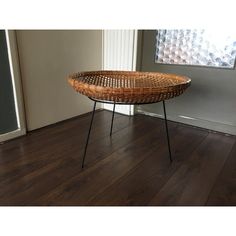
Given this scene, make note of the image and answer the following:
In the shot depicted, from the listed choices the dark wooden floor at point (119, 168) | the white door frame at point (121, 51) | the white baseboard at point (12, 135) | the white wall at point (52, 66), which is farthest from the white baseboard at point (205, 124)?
the white baseboard at point (12, 135)

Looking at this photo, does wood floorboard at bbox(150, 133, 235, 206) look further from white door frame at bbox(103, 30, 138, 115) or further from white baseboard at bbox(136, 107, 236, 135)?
white door frame at bbox(103, 30, 138, 115)

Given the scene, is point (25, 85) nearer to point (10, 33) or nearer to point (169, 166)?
point (10, 33)

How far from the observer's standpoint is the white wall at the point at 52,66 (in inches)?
61.8

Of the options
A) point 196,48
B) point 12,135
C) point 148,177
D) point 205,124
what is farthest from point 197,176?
point 12,135

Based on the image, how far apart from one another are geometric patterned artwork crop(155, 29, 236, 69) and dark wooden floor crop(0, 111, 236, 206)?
56cm

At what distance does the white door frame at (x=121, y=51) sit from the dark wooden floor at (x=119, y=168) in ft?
1.84

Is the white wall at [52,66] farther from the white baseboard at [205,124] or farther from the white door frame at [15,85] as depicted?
the white baseboard at [205,124]

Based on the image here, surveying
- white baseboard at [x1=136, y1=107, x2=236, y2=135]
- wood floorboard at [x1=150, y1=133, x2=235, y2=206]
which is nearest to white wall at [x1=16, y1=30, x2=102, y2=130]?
white baseboard at [x1=136, y1=107, x2=236, y2=135]

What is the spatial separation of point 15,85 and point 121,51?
948 millimetres

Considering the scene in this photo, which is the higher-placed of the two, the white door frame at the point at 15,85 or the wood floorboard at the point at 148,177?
the white door frame at the point at 15,85
